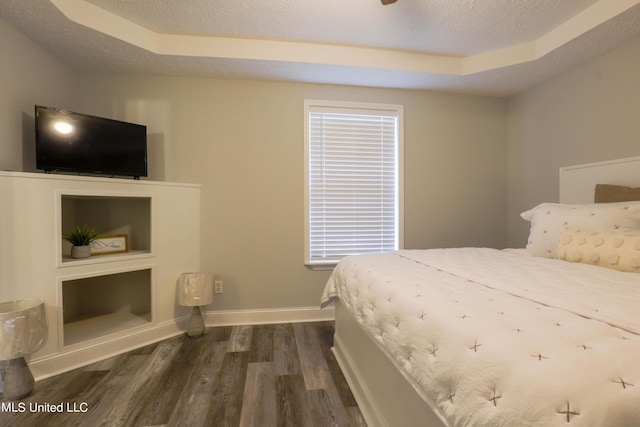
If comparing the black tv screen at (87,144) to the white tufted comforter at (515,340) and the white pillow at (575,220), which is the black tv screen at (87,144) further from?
the white pillow at (575,220)

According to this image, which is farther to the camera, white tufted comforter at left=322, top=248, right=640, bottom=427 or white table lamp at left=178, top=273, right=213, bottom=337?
white table lamp at left=178, top=273, right=213, bottom=337

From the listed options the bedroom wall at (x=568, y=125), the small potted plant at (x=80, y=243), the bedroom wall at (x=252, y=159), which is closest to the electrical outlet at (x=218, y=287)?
the bedroom wall at (x=252, y=159)

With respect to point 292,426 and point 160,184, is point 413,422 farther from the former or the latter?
point 160,184

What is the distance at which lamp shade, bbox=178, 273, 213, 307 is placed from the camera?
238 centimetres

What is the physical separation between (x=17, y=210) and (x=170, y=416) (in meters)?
1.57

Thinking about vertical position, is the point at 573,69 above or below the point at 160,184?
above

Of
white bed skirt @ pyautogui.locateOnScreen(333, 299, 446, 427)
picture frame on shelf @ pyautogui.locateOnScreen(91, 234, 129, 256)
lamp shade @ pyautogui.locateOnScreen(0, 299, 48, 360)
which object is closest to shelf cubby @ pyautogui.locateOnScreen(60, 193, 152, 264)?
picture frame on shelf @ pyautogui.locateOnScreen(91, 234, 129, 256)

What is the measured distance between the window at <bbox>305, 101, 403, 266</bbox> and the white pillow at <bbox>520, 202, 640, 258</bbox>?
4.10 feet

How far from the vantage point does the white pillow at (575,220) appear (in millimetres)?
1592

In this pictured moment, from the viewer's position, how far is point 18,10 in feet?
5.92

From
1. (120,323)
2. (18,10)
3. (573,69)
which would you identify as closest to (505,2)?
(573,69)

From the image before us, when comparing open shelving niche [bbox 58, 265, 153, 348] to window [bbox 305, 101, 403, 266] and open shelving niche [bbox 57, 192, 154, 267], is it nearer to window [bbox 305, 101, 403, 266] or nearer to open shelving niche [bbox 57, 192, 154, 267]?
open shelving niche [bbox 57, 192, 154, 267]

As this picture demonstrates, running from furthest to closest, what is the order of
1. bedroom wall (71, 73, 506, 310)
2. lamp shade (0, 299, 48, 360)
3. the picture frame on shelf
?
bedroom wall (71, 73, 506, 310)
the picture frame on shelf
lamp shade (0, 299, 48, 360)

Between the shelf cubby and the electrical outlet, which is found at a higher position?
the shelf cubby
